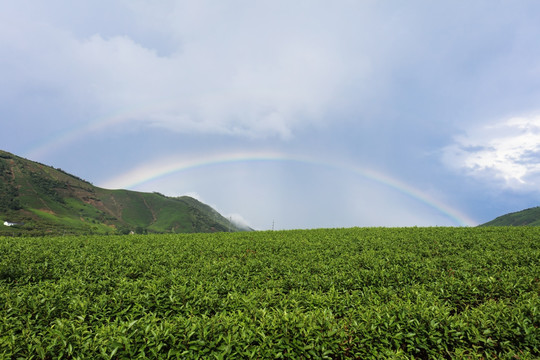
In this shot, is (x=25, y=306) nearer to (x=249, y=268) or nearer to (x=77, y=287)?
(x=77, y=287)

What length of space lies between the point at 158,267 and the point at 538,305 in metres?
11.3

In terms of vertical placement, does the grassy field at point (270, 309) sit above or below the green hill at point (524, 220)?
below

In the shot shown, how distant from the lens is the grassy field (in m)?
4.43

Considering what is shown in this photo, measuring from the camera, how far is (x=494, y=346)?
17.2 ft

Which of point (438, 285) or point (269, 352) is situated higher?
point (438, 285)

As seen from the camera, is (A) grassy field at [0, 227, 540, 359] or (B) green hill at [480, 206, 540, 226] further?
(B) green hill at [480, 206, 540, 226]

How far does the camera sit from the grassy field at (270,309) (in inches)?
174

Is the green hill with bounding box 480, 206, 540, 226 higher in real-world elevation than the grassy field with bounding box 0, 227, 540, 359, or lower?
higher

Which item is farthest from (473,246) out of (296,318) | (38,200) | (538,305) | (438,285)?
(38,200)

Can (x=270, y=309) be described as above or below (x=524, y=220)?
below

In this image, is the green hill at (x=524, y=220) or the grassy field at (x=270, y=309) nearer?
the grassy field at (x=270, y=309)

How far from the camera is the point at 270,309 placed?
6.53m

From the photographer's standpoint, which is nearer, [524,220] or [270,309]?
[270,309]

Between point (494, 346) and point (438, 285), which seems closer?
point (494, 346)
